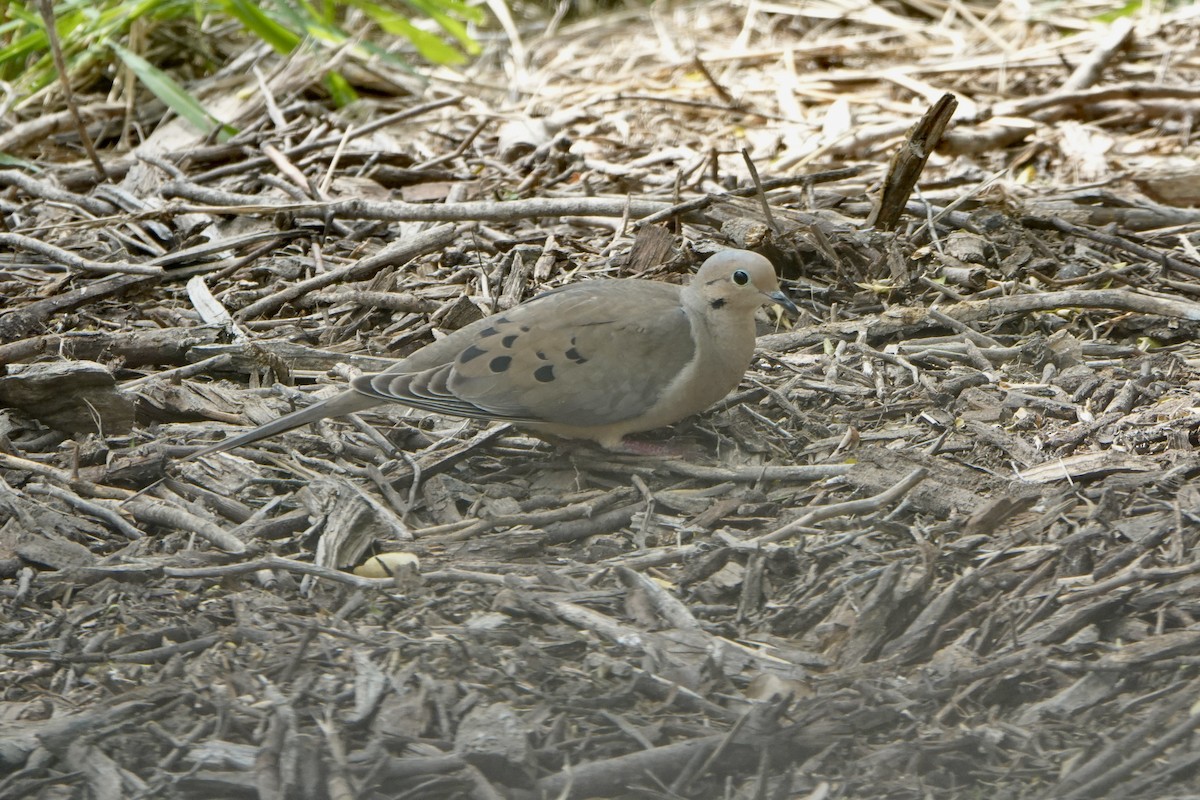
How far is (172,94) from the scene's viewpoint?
5723 millimetres

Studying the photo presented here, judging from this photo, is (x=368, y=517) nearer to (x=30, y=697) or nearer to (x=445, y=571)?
(x=445, y=571)

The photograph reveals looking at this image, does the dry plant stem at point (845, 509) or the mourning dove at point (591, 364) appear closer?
the dry plant stem at point (845, 509)

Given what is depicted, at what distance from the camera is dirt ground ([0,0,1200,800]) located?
7.90ft

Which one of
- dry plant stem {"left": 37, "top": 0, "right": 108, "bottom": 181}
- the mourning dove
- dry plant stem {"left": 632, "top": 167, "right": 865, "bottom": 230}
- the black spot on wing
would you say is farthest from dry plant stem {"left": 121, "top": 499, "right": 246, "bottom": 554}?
dry plant stem {"left": 37, "top": 0, "right": 108, "bottom": 181}

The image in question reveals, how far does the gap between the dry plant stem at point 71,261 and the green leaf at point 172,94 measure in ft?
3.93

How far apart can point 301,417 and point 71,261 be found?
157cm

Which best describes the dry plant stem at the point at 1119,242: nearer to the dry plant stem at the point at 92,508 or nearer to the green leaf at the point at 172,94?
the dry plant stem at the point at 92,508

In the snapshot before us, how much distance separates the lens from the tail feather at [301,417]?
3.34 meters

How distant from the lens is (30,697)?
2.61 metres

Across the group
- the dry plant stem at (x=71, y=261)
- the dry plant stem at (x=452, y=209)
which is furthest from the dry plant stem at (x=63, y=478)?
the dry plant stem at (x=452, y=209)

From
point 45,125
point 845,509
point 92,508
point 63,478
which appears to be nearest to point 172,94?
point 45,125

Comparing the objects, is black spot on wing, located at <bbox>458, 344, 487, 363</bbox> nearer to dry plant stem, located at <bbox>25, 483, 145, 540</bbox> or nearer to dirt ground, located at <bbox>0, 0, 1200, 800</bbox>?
dirt ground, located at <bbox>0, 0, 1200, 800</bbox>

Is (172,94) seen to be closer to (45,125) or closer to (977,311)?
(45,125)

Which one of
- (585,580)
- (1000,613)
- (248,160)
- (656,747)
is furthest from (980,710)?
(248,160)
